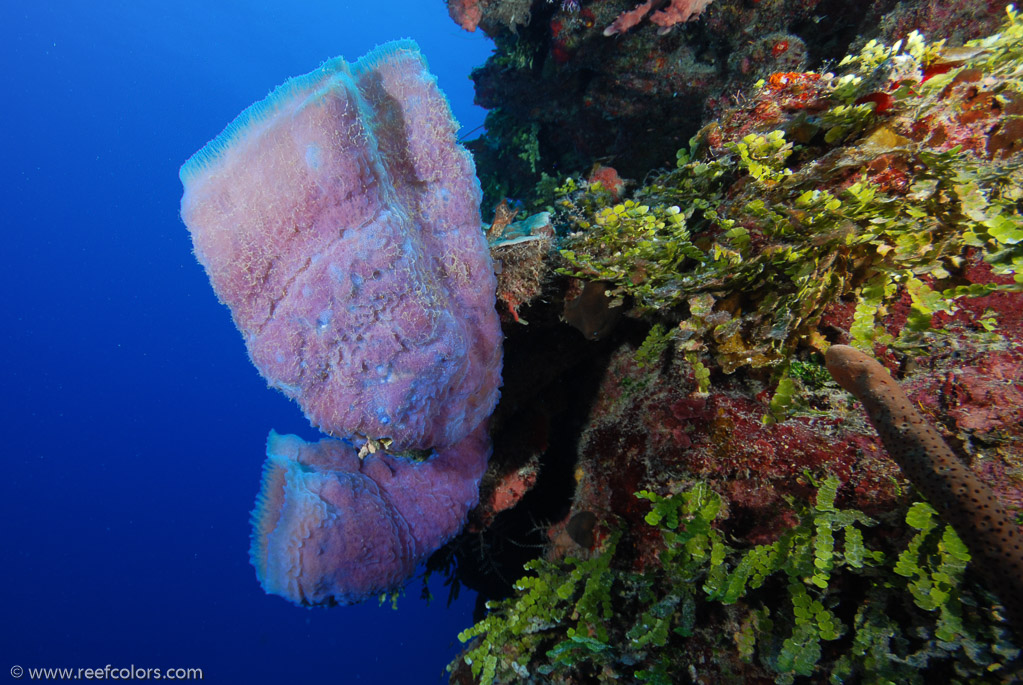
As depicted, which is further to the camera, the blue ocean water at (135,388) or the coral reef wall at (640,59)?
the blue ocean water at (135,388)

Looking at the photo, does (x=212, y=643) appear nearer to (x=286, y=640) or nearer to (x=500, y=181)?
(x=286, y=640)

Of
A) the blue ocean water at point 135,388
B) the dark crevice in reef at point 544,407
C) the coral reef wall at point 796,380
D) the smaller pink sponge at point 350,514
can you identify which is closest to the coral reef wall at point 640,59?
the coral reef wall at point 796,380

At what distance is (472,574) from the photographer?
209 inches

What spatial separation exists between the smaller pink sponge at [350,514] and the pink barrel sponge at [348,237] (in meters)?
0.66

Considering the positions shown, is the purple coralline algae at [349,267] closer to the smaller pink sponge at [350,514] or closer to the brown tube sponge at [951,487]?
the smaller pink sponge at [350,514]

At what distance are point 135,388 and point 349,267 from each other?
216ft

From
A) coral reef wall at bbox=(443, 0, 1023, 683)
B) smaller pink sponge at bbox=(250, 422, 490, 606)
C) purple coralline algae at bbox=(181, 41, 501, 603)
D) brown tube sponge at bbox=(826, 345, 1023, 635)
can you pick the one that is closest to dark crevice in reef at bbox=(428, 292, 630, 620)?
coral reef wall at bbox=(443, 0, 1023, 683)

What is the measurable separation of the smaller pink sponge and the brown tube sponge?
223cm

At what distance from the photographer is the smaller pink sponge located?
257 cm

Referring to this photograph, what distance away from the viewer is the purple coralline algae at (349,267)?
6.14 feet

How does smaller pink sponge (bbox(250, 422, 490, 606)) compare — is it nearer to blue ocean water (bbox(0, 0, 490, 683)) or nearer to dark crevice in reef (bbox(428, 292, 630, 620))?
dark crevice in reef (bbox(428, 292, 630, 620))

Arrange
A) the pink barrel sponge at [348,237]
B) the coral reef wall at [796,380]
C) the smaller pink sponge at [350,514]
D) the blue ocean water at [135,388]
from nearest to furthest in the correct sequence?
1. the coral reef wall at [796,380]
2. the pink barrel sponge at [348,237]
3. the smaller pink sponge at [350,514]
4. the blue ocean water at [135,388]

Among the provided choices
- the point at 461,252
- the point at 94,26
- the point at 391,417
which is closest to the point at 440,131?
the point at 461,252

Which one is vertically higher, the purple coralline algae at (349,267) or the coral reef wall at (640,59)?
the coral reef wall at (640,59)
